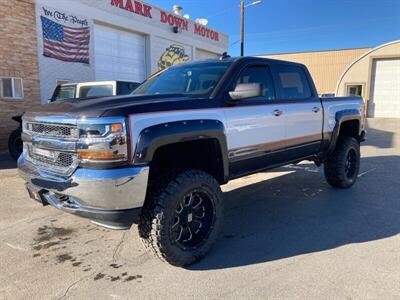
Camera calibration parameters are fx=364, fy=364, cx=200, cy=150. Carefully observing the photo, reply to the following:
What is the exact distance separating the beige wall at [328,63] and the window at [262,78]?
3269 centimetres

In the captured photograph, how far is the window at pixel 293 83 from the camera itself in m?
4.88

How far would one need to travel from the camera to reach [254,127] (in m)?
4.16

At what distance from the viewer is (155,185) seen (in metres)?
3.37

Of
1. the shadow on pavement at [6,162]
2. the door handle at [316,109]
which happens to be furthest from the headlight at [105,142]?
the shadow on pavement at [6,162]

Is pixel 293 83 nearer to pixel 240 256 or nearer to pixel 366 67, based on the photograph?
pixel 240 256

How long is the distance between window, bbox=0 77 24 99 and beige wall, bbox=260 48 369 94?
29.5m

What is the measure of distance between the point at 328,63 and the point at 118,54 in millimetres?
25779

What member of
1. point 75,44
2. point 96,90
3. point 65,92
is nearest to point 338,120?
point 96,90

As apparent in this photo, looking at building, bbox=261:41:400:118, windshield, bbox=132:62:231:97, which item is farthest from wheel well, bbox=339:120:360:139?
building, bbox=261:41:400:118

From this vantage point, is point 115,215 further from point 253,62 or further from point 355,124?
point 355,124

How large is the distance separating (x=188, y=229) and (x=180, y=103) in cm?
125

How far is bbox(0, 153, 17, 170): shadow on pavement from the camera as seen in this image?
8.70 metres

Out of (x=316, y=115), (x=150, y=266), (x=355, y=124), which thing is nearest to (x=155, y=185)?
(x=150, y=266)

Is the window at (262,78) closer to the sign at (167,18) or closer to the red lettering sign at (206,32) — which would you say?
the sign at (167,18)
